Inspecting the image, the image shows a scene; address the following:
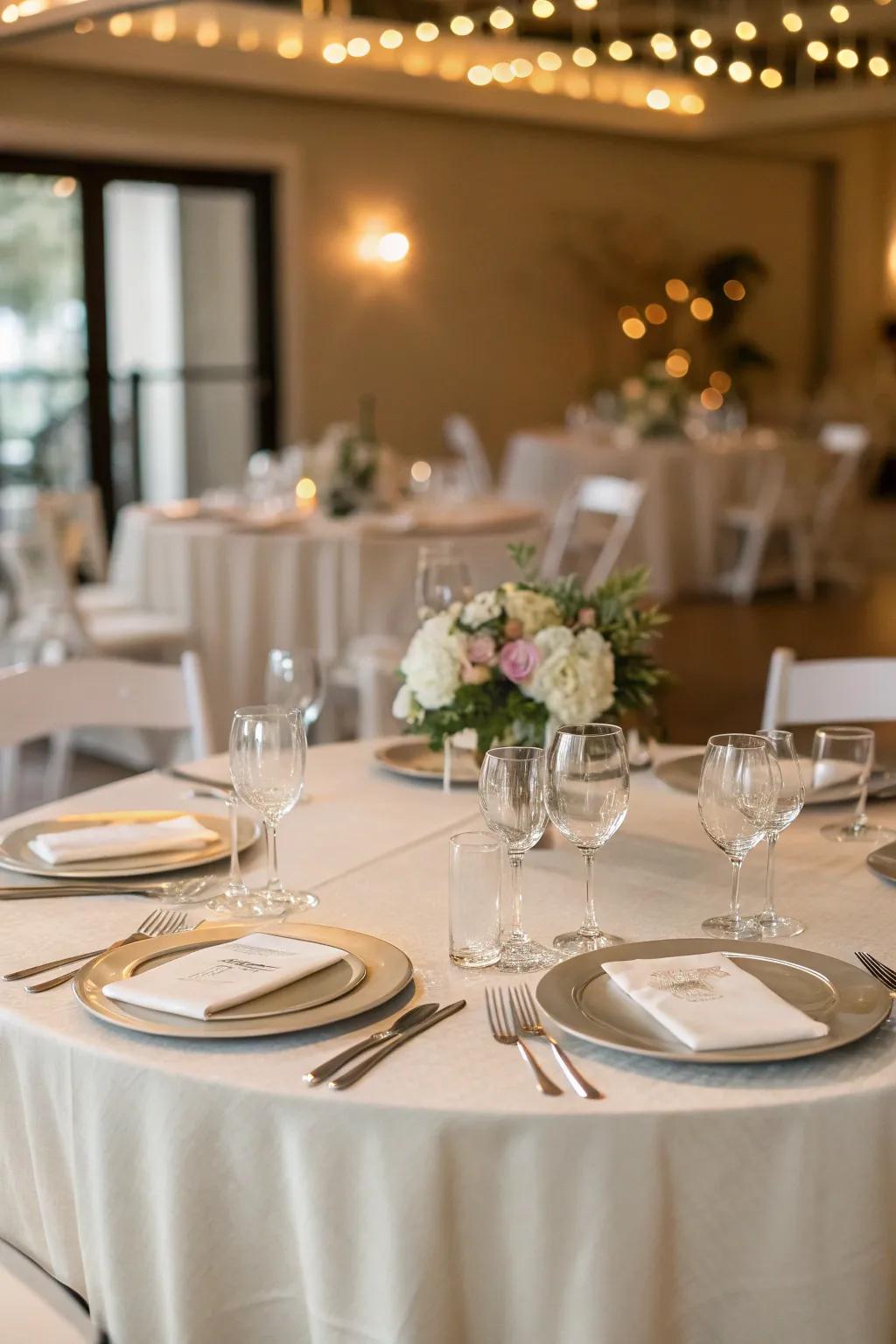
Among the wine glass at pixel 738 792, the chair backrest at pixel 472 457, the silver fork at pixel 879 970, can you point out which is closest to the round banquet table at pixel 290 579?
the wine glass at pixel 738 792

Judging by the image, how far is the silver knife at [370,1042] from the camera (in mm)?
1410

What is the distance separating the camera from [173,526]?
226 inches

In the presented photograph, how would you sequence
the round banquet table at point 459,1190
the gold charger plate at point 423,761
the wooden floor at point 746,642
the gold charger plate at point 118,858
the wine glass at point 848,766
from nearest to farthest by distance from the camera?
the round banquet table at point 459,1190
the gold charger plate at point 118,858
the wine glass at point 848,766
the gold charger plate at point 423,761
the wooden floor at point 746,642

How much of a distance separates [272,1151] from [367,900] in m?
0.53

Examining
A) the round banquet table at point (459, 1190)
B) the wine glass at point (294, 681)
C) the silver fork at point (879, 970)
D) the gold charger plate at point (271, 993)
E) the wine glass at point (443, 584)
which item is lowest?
the round banquet table at point (459, 1190)

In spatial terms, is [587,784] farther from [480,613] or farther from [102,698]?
[102,698]

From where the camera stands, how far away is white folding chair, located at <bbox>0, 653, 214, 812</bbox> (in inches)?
109

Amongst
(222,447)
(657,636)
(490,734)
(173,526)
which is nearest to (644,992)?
(490,734)

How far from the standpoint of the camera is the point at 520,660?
2094mm

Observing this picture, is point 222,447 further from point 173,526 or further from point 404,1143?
point 404,1143

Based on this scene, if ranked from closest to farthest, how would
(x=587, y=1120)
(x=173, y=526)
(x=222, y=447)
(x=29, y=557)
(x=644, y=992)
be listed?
(x=587, y=1120), (x=644, y=992), (x=173, y=526), (x=29, y=557), (x=222, y=447)

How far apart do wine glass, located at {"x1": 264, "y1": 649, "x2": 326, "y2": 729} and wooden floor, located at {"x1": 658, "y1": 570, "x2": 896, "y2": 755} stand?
3.60 meters

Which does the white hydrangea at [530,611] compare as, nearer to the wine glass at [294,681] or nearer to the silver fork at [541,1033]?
the wine glass at [294,681]

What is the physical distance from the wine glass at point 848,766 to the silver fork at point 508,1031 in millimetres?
752
